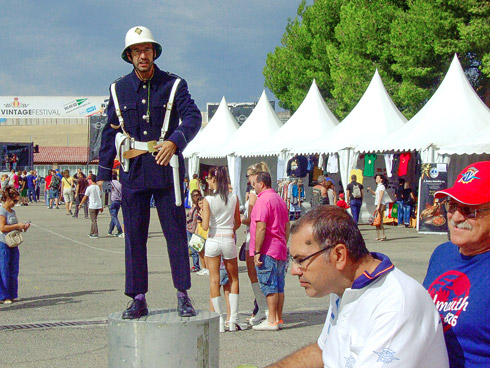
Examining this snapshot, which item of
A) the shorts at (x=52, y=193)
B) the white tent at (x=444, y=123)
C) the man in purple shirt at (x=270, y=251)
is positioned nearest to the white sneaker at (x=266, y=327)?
the man in purple shirt at (x=270, y=251)

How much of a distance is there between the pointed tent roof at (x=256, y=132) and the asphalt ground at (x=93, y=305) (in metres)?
11.2

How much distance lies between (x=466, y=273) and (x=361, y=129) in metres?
20.0

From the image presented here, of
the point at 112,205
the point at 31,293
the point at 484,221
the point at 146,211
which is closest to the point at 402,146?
the point at 112,205

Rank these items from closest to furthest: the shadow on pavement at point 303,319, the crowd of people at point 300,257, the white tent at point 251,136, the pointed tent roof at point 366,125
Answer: the crowd of people at point 300,257
the shadow on pavement at point 303,319
the pointed tent roof at point 366,125
the white tent at point 251,136

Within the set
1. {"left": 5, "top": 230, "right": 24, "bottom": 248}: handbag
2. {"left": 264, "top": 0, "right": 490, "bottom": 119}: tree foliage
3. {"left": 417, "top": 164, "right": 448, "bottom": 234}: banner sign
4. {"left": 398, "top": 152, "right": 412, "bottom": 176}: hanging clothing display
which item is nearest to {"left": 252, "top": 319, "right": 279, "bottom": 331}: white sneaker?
{"left": 5, "top": 230, "right": 24, "bottom": 248}: handbag

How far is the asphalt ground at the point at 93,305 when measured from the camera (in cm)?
703

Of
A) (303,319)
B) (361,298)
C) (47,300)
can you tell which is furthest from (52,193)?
(361,298)

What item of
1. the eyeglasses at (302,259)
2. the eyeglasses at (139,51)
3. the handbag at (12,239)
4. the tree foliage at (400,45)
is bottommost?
the handbag at (12,239)

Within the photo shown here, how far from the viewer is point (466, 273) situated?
123 inches

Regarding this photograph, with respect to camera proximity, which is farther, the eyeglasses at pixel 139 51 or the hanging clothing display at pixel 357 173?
the hanging clothing display at pixel 357 173

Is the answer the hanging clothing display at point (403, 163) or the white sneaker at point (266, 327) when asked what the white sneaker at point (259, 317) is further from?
the hanging clothing display at point (403, 163)

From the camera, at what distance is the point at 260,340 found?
7.71 m

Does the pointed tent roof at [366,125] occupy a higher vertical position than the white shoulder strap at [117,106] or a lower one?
higher

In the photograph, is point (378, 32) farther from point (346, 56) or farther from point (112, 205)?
point (112, 205)
